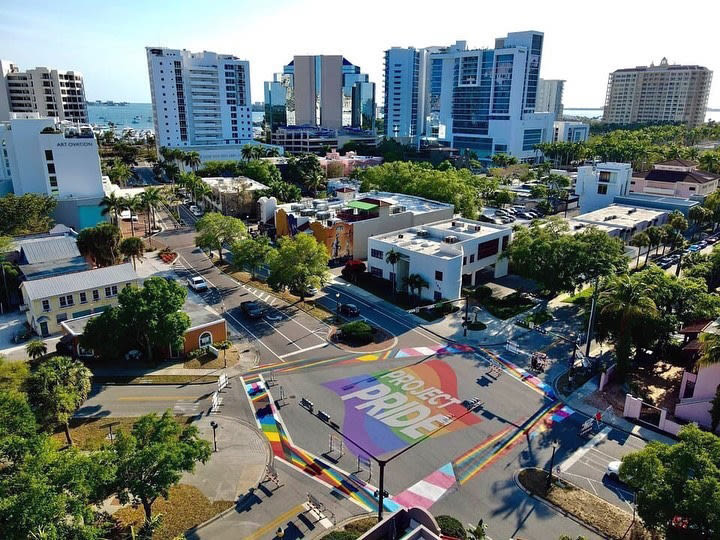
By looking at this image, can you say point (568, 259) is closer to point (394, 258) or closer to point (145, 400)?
point (394, 258)

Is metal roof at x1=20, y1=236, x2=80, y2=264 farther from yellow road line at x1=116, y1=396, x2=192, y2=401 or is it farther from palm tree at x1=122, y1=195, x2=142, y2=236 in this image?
yellow road line at x1=116, y1=396, x2=192, y2=401

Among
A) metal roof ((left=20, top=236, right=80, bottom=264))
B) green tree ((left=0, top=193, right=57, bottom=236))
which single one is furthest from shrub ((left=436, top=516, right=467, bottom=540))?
green tree ((left=0, top=193, right=57, bottom=236))

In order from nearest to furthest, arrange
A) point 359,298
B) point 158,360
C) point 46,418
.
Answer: point 46,418 → point 158,360 → point 359,298

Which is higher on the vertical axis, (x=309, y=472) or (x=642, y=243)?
(x=642, y=243)

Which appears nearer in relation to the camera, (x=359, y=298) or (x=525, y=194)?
(x=359, y=298)

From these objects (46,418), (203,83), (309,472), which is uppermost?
(203,83)

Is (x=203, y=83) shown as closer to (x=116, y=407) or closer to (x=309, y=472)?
(x=116, y=407)

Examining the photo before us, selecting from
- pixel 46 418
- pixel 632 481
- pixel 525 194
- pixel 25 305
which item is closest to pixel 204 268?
pixel 25 305
